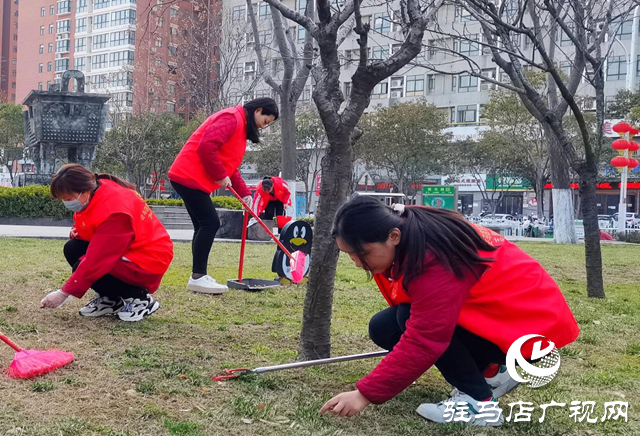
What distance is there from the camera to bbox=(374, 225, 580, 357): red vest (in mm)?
2498

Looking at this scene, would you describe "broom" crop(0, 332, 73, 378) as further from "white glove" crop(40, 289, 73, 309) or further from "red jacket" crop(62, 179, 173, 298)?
"red jacket" crop(62, 179, 173, 298)

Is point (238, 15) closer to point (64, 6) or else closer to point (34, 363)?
point (34, 363)

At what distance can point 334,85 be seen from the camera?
11.4 ft

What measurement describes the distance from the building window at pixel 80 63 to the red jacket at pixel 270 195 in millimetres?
54989

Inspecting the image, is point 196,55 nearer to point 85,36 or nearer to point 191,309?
point 191,309

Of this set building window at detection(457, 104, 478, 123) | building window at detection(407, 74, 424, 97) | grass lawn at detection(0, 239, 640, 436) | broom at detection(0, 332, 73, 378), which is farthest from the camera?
building window at detection(407, 74, 424, 97)

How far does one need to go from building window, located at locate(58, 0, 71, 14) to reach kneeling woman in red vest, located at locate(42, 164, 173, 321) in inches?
2522

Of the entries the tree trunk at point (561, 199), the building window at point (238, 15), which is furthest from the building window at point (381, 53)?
the building window at point (238, 15)

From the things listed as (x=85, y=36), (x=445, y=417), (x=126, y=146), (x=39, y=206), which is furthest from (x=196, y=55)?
(x=85, y=36)

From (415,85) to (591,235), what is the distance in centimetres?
3622

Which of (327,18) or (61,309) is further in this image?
(61,309)

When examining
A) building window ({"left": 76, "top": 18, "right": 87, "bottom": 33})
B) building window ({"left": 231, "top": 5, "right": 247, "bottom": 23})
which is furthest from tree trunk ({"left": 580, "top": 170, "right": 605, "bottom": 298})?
building window ({"left": 76, "top": 18, "right": 87, "bottom": 33})

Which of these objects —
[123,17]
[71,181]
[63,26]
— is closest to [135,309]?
[71,181]

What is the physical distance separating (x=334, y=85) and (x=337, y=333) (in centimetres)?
166
